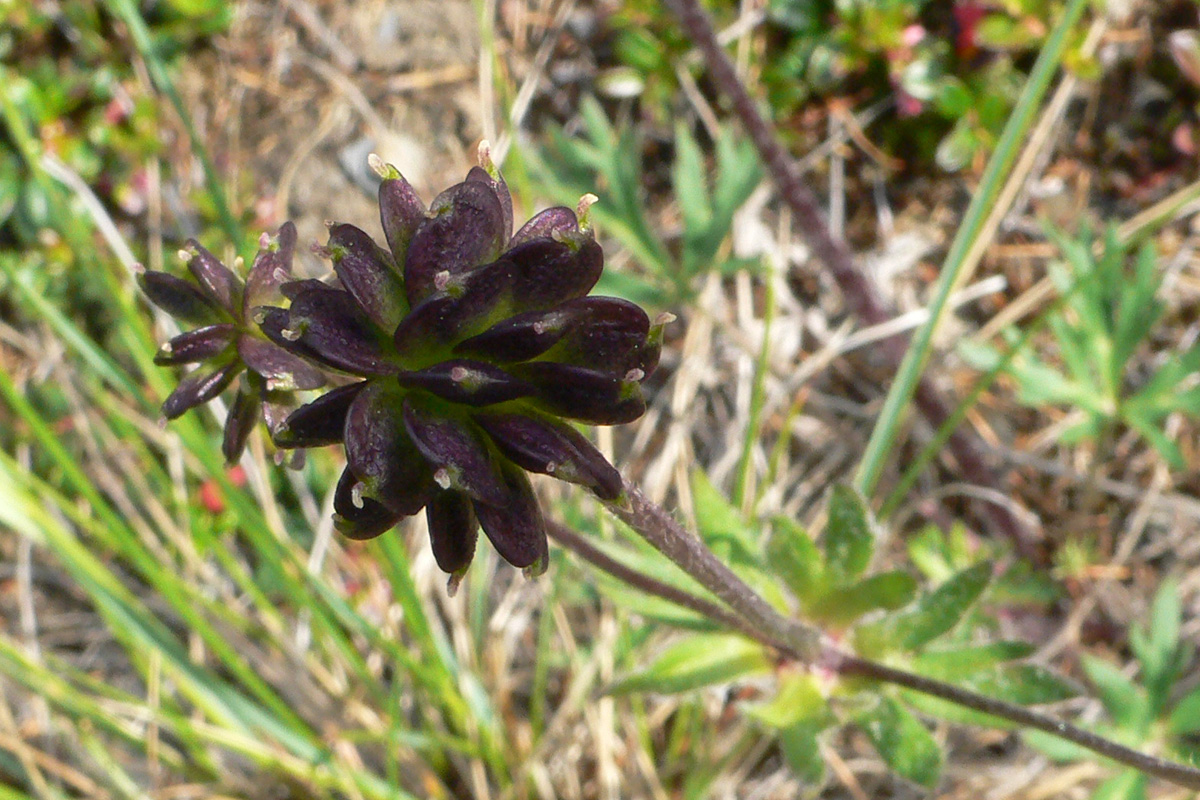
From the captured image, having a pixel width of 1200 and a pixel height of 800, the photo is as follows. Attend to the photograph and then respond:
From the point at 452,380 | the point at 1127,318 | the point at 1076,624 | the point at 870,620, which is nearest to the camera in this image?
the point at 452,380

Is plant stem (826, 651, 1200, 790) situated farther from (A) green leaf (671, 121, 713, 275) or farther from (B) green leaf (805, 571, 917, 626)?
(A) green leaf (671, 121, 713, 275)

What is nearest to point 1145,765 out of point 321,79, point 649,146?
point 649,146

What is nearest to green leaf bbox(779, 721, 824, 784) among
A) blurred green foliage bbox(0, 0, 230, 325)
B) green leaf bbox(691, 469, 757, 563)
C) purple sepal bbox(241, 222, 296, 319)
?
green leaf bbox(691, 469, 757, 563)

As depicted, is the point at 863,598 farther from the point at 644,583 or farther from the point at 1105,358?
the point at 1105,358

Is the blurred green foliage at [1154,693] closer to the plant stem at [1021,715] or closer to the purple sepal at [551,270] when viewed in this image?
the plant stem at [1021,715]

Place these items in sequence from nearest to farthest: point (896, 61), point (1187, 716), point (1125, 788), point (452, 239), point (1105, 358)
Answer: 1. point (452, 239)
2. point (1125, 788)
3. point (1187, 716)
4. point (1105, 358)
5. point (896, 61)

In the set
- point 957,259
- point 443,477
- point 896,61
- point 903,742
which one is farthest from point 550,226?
point 896,61

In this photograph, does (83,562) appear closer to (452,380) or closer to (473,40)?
(452,380)
